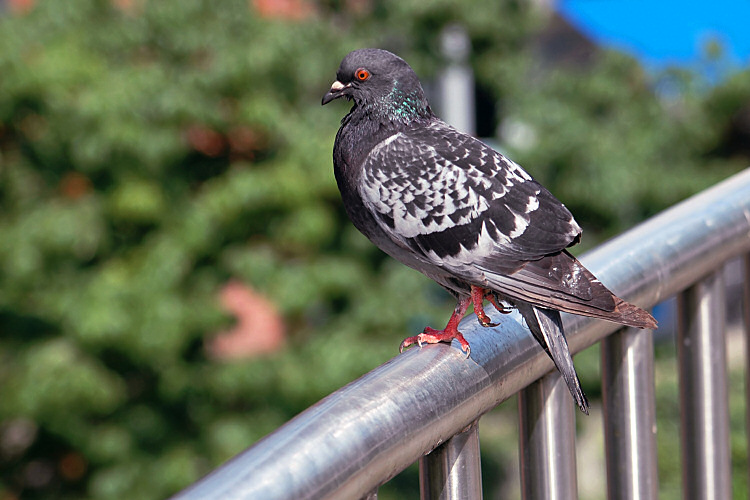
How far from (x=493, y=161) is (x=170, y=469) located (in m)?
4.38

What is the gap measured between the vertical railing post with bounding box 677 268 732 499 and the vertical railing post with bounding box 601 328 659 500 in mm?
168

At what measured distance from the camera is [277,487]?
0.95 m

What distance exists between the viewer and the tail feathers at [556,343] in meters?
1.48

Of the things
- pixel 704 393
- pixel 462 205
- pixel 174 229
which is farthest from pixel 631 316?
pixel 174 229

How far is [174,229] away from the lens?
5906 millimetres

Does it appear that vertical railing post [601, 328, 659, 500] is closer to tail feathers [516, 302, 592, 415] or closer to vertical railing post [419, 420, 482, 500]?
tail feathers [516, 302, 592, 415]

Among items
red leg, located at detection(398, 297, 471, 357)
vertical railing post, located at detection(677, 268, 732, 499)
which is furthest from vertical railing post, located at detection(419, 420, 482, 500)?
vertical railing post, located at detection(677, 268, 732, 499)

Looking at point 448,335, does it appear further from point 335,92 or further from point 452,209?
point 335,92

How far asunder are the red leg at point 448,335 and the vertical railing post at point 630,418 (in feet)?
1.02

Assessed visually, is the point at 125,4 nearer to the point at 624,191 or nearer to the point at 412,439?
the point at 624,191

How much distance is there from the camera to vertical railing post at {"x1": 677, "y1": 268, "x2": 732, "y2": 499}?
5.65 ft

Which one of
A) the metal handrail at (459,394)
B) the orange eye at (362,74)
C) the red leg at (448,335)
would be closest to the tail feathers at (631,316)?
the metal handrail at (459,394)

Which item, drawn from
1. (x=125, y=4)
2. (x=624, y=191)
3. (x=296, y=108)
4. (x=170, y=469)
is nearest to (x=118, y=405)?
(x=170, y=469)

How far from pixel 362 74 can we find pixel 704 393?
1.33 m
